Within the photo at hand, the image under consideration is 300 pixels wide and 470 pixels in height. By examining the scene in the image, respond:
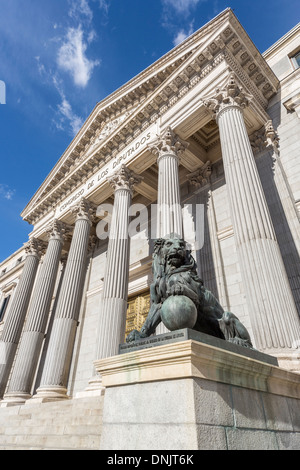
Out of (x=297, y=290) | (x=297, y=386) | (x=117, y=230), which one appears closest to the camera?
(x=297, y=386)

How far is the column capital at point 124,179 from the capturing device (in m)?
14.5

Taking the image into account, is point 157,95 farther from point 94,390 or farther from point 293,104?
point 94,390

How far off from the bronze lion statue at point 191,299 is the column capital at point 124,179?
33.5 ft

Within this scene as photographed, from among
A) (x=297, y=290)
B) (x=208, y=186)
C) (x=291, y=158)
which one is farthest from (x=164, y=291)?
(x=208, y=186)

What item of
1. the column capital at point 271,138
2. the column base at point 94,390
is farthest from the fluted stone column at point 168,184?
the column capital at point 271,138

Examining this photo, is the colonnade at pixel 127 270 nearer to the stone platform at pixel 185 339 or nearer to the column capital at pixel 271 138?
the column capital at pixel 271 138

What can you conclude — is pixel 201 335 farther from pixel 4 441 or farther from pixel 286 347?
pixel 4 441

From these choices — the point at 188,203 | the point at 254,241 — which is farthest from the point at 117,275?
the point at 188,203

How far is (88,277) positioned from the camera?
2030 centimetres

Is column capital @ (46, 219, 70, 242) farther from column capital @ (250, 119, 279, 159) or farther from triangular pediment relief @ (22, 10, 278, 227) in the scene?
column capital @ (250, 119, 279, 159)

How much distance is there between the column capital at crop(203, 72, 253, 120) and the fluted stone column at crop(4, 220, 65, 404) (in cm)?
1215

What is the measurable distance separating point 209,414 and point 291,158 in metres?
11.4

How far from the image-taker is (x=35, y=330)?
15.1 m

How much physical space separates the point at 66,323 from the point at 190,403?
11.7 metres
